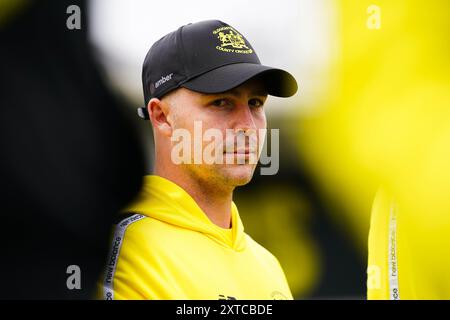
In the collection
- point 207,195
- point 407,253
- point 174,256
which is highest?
point 207,195

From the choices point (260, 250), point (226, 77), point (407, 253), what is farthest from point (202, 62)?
point (407, 253)

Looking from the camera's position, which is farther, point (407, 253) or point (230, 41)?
point (407, 253)

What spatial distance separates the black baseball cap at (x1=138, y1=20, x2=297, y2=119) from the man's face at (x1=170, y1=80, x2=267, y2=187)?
31 millimetres

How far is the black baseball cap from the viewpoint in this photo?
1.36 meters

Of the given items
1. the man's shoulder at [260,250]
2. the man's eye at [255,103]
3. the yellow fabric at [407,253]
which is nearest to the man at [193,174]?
the man's eye at [255,103]

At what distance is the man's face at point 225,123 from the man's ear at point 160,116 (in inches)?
0.8

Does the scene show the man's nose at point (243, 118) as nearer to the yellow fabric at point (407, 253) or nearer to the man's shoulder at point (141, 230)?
the man's shoulder at point (141, 230)

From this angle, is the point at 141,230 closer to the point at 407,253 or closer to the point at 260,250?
the point at 260,250

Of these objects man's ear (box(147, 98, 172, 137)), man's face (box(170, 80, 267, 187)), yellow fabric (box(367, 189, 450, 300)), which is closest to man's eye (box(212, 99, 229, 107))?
man's face (box(170, 80, 267, 187))

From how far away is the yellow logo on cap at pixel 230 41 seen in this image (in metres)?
1.40

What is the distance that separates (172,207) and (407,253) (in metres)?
0.67

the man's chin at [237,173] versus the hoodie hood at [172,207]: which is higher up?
the man's chin at [237,173]

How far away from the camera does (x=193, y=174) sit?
1421 millimetres
